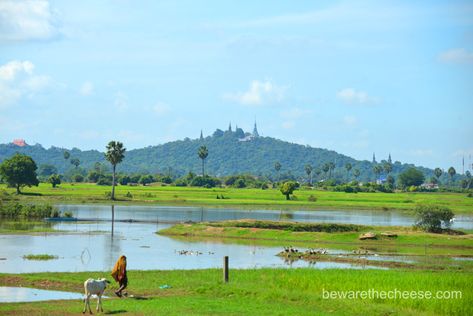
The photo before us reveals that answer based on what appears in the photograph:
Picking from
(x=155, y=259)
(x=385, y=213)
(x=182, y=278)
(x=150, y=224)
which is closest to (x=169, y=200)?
(x=385, y=213)

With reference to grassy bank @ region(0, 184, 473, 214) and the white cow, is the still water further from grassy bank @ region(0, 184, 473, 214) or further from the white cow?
grassy bank @ region(0, 184, 473, 214)

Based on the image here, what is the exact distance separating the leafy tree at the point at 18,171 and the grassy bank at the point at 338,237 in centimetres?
7072

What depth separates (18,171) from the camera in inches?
5576

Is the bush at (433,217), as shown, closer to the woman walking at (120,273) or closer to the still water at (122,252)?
the still water at (122,252)

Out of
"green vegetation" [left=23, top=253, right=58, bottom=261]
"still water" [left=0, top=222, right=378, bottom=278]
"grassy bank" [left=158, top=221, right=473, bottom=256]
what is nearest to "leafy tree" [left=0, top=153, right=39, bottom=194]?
"still water" [left=0, top=222, right=378, bottom=278]

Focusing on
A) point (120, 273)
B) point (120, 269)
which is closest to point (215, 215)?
point (120, 273)

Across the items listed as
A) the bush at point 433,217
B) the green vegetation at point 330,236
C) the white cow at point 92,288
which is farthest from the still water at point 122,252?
the bush at point 433,217

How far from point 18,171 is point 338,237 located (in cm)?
8749

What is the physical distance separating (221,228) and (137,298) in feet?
149

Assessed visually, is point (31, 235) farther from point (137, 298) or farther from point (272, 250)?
point (137, 298)

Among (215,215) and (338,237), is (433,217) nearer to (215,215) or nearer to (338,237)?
(338,237)

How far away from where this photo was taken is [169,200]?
14312 cm

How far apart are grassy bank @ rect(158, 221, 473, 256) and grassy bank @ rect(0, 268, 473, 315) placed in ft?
86.5

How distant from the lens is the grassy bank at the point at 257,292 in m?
29.0
